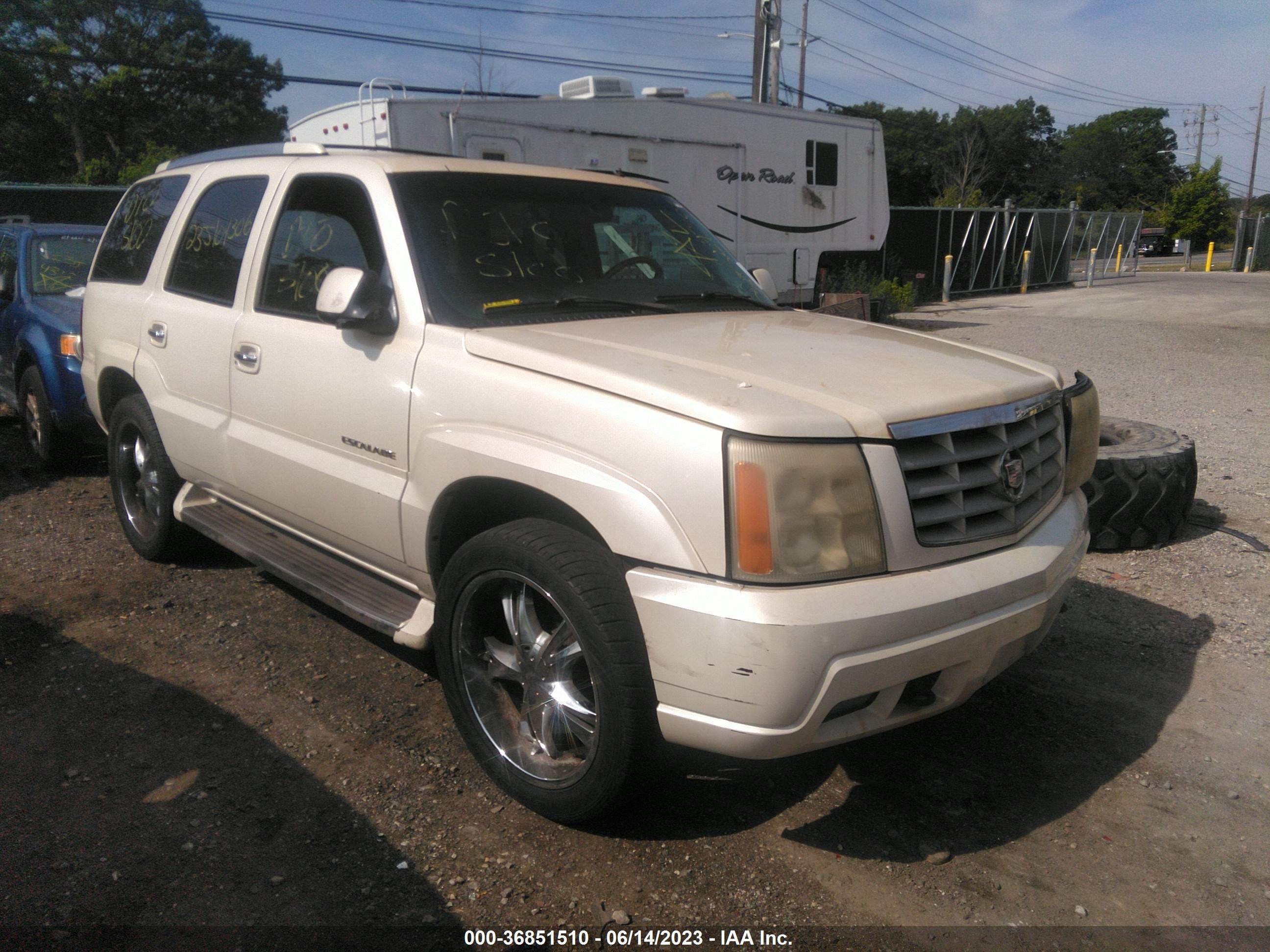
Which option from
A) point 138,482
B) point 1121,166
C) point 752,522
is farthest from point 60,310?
point 1121,166

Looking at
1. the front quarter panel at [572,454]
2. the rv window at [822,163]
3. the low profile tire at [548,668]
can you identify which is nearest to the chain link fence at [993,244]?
the rv window at [822,163]

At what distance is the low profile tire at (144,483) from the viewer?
15.4 ft

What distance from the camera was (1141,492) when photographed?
194 inches

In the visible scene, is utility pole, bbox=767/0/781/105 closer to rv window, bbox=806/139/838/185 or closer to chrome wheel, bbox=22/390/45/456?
rv window, bbox=806/139/838/185

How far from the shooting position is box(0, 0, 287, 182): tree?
41812 millimetres

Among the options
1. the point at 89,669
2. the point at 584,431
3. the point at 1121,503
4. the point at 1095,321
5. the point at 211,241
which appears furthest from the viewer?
the point at 1095,321

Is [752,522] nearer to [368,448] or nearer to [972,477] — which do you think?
[972,477]

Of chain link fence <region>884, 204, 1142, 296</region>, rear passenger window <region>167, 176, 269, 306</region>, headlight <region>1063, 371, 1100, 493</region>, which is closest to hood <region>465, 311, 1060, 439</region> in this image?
headlight <region>1063, 371, 1100, 493</region>

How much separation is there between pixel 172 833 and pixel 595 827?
4.04ft

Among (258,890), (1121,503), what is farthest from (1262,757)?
(258,890)

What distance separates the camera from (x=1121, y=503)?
4926 mm

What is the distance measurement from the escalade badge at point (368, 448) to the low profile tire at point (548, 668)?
489 mm

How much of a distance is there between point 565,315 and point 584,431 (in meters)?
0.89

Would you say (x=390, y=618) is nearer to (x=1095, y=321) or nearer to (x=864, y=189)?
(x=864, y=189)
